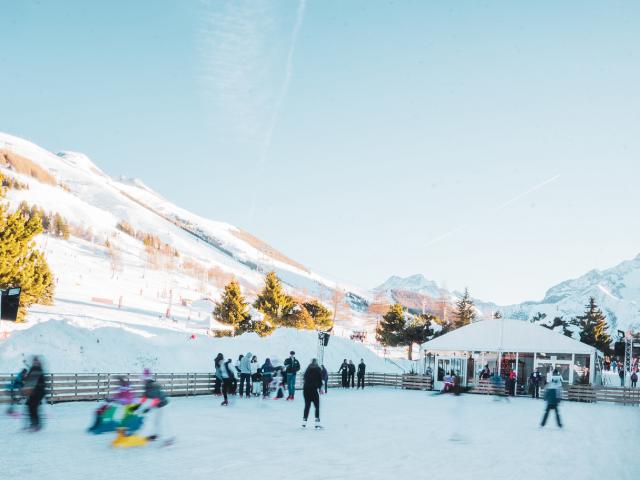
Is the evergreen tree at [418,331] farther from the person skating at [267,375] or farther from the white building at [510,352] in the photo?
the person skating at [267,375]

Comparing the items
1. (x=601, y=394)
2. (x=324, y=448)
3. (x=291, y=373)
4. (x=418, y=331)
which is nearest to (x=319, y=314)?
(x=418, y=331)

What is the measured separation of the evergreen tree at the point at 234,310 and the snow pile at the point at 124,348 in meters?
10.2

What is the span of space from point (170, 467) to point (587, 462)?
280 inches

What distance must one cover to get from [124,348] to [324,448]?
1945 cm

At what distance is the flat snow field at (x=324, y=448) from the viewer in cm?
891

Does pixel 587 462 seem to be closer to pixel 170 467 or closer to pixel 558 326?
Result: pixel 170 467

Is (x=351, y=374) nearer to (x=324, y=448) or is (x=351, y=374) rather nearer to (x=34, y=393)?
(x=324, y=448)

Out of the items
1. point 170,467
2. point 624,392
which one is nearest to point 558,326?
point 624,392

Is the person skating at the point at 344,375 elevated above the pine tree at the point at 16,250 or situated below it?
below

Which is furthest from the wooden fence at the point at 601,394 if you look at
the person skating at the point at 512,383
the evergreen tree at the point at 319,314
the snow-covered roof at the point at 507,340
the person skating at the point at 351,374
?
the evergreen tree at the point at 319,314

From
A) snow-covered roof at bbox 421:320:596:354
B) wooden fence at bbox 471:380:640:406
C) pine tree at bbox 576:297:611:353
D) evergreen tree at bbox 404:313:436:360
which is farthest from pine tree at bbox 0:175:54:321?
pine tree at bbox 576:297:611:353

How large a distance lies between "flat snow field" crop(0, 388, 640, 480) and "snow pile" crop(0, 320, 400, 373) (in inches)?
302

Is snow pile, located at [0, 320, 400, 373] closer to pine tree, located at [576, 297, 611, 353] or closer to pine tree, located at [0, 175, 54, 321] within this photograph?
pine tree, located at [0, 175, 54, 321]

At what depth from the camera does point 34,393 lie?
11680 mm
